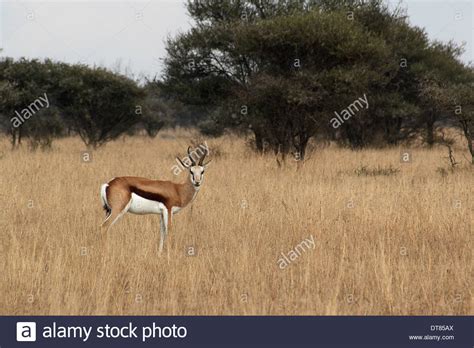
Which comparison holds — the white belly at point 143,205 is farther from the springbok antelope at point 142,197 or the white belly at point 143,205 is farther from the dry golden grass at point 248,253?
the dry golden grass at point 248,253

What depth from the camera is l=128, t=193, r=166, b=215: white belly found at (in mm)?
7191

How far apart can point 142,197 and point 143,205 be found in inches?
4.0

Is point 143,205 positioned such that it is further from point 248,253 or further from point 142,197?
point 248,253

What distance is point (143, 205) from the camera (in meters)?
7.21

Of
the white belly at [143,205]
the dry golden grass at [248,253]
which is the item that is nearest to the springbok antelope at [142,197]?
the white belly at [143,205]

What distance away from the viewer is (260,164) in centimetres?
1603

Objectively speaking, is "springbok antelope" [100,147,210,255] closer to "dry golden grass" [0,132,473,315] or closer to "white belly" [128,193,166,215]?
"white belly" [128,193,166,215]

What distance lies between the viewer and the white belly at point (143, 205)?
23.6 feet

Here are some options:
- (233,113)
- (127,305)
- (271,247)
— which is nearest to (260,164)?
(233,113)

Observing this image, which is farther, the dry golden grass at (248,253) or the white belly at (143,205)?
the white belly at (143,205)

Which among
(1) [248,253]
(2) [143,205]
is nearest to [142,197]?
(2) [143,205]

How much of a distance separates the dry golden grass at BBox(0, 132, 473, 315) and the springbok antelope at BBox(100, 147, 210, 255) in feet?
1.17

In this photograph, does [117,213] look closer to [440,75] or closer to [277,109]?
[277,109]

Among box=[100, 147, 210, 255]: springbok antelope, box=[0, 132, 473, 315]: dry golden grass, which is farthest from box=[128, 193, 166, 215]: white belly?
box=[0, 132, 473, 315]: dry golden grass
